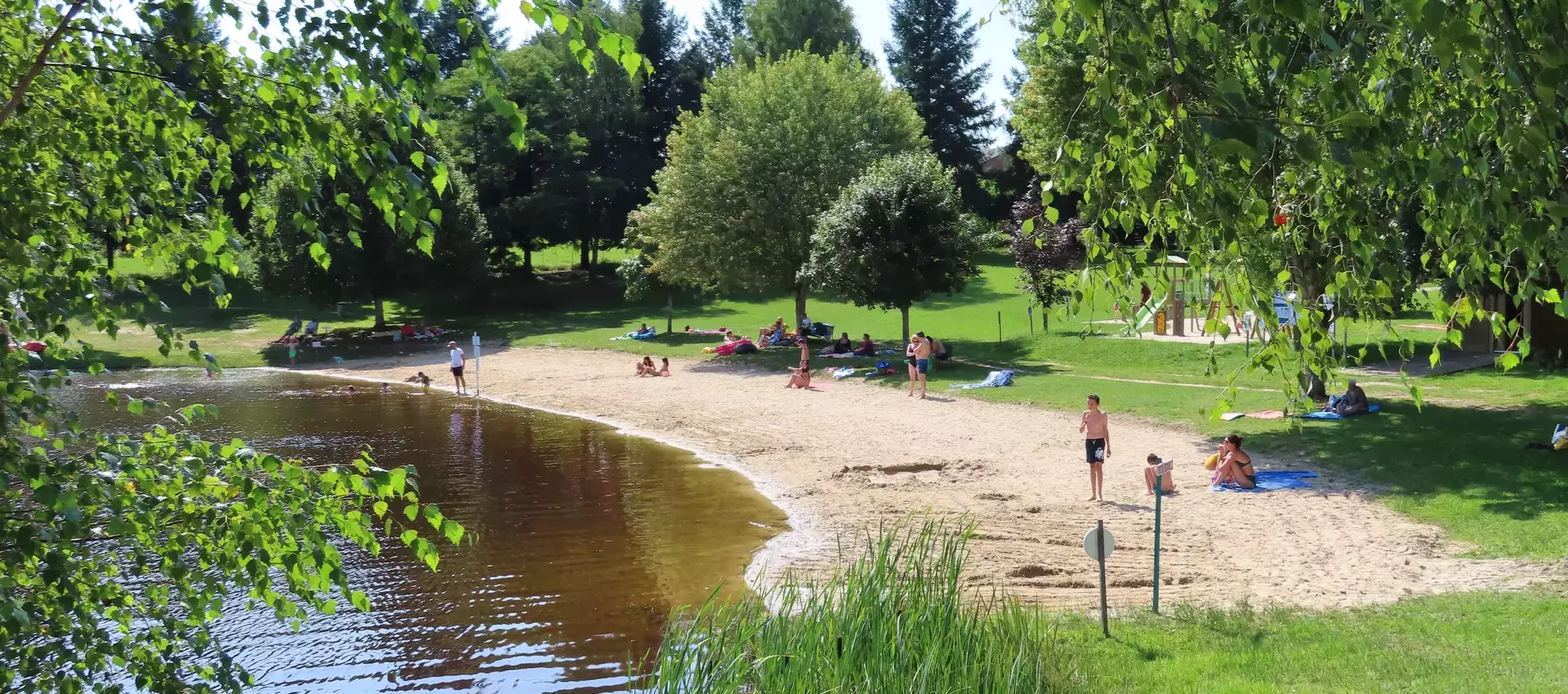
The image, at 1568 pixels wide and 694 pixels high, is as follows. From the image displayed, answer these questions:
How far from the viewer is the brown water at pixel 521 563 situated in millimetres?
11797

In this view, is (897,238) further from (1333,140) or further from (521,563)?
(1333,140)

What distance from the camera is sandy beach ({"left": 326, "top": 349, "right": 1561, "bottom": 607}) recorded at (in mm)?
12625

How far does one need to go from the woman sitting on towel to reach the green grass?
6664mm

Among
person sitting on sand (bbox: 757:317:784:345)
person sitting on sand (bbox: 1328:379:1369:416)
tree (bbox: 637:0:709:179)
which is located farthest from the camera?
tree (bbox: 637:0:709:179)

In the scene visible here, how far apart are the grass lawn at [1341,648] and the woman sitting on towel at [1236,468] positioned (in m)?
5.80

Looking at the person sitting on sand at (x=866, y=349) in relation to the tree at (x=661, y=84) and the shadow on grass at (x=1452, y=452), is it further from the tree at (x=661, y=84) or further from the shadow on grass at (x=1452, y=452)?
the tree at (x=661, y=84)

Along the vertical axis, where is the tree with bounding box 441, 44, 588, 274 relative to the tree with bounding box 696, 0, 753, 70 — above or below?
below

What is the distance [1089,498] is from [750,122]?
82.3 feet

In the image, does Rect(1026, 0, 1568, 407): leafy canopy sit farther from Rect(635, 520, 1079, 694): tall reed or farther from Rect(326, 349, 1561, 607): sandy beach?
Rect(326, 349, 1561, 607): sandy beach

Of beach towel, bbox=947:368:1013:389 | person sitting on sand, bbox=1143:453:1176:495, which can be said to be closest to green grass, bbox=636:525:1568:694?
person sitting on sand, bbox=1143:453:1176:495

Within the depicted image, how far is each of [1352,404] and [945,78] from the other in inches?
2091

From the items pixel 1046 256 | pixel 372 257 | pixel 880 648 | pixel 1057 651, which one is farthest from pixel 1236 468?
pixel 372 257

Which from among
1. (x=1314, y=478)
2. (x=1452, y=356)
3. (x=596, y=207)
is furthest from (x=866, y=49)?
(x=1314, y=478)

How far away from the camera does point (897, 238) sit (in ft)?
108
